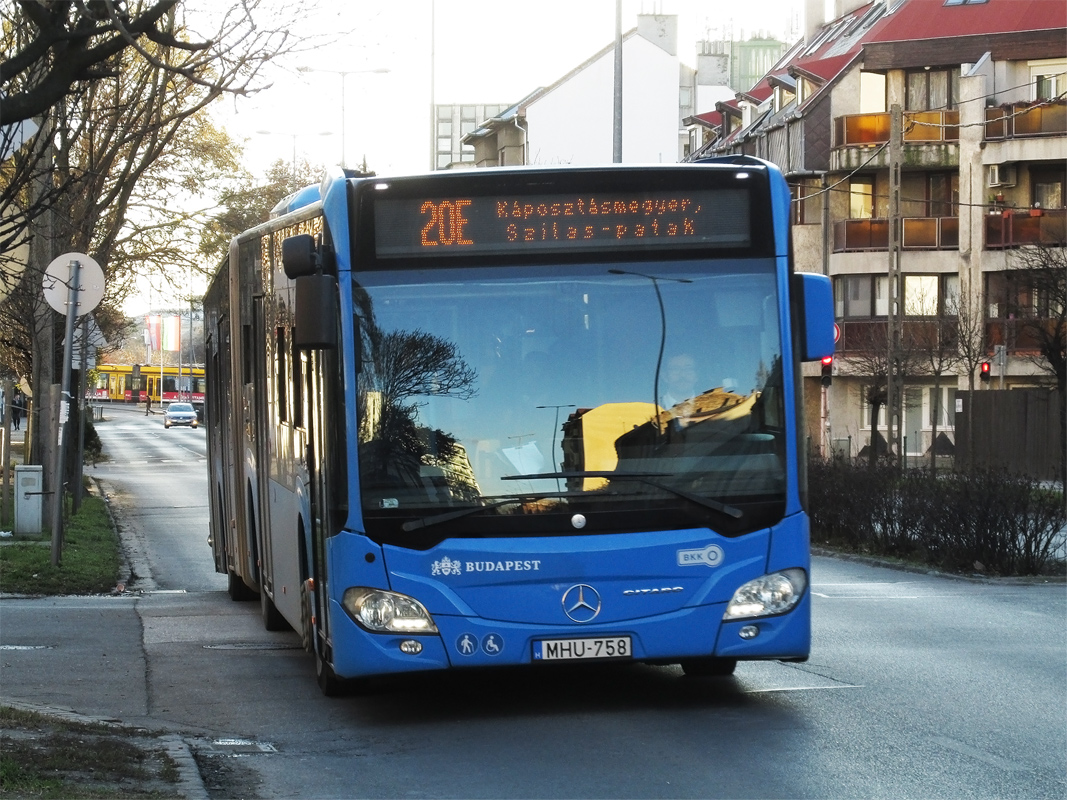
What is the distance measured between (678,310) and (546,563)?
149 cm

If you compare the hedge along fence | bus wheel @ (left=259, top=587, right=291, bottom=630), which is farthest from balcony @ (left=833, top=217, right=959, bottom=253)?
bus wheel @ (left=259, top=587, right=291, bottom=630)

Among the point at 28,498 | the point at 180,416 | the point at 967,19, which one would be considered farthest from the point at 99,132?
the point at 180,416

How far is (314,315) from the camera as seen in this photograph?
8.77 metres

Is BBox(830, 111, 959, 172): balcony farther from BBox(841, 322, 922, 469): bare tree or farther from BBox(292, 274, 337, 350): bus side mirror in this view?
BBox(292, 274, 337, 350): bus side mirror

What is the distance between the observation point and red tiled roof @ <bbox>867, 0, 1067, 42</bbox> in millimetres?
58062

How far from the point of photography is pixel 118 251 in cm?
3816

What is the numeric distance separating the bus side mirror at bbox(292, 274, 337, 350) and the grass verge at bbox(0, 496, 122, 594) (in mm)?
9853

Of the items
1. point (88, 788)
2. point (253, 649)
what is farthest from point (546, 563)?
point (253, 649)

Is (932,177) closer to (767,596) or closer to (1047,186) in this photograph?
(1047,186)

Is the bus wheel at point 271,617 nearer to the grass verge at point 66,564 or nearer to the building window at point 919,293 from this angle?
the grass verge at point 66,564

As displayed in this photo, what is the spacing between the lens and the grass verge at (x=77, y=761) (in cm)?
711

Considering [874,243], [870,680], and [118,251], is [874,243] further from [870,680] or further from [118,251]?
[870,680]

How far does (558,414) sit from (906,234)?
2028 inches

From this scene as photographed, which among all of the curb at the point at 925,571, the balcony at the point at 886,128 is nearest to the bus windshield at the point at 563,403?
the curb at the point at 925,571
